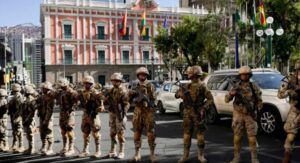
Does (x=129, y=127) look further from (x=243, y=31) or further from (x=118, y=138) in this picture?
(x=243, y=31)

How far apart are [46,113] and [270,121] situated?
5243 mm

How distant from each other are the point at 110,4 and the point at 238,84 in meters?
49.7

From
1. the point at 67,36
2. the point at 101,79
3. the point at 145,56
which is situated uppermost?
the point at 67,36

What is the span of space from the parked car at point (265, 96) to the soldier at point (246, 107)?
2.93m

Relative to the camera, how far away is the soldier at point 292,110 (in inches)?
255

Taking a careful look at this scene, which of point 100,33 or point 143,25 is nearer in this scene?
point 143,25

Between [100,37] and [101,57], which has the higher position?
[100,37]

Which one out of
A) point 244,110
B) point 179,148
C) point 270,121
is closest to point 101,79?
point 270,121

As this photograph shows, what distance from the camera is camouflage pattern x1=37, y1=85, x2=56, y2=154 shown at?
8422 millimetres

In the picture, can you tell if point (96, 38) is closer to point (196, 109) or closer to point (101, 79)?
point (101, 79)

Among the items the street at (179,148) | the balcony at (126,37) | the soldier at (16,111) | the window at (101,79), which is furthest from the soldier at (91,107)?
the balcony at (126,37)

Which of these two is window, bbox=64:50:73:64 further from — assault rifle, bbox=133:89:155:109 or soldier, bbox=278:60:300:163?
soldier, bbox=278:60:300:163

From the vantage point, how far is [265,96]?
10.3 metres

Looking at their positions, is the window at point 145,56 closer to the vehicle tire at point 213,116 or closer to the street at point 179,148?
the vehicle tire at point 213,116
